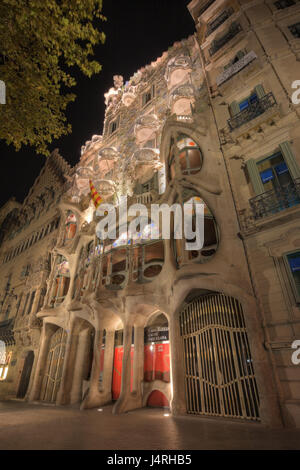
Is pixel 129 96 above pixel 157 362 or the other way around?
above

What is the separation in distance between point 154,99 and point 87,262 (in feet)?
53.8

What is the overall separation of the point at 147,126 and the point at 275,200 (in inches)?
529

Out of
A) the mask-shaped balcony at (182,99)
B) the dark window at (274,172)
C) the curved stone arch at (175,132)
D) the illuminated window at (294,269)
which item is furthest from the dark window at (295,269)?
the mask-shaped balcony at (182,99)

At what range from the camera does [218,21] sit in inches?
641

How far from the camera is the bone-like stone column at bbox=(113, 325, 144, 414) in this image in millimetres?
10680

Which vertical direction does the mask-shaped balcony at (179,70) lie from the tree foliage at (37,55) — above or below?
above

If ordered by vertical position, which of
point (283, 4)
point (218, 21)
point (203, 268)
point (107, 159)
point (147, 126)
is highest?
point (218, 21)

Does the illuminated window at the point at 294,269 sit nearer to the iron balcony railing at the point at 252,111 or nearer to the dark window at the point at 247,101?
the iron balcony railing at the point at 252,111

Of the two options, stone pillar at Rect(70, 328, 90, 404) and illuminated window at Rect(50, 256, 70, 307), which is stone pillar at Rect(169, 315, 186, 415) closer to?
stone pillar at Rect(70, 328, 90, 404)

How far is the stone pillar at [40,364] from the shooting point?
53.6 ft

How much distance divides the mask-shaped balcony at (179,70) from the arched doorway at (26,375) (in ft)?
84.2

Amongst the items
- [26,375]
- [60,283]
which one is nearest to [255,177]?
[60,283]

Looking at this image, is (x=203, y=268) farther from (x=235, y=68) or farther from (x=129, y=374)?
(x=235, y=68)

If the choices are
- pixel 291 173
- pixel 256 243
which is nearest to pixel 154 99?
pixel 291 173
